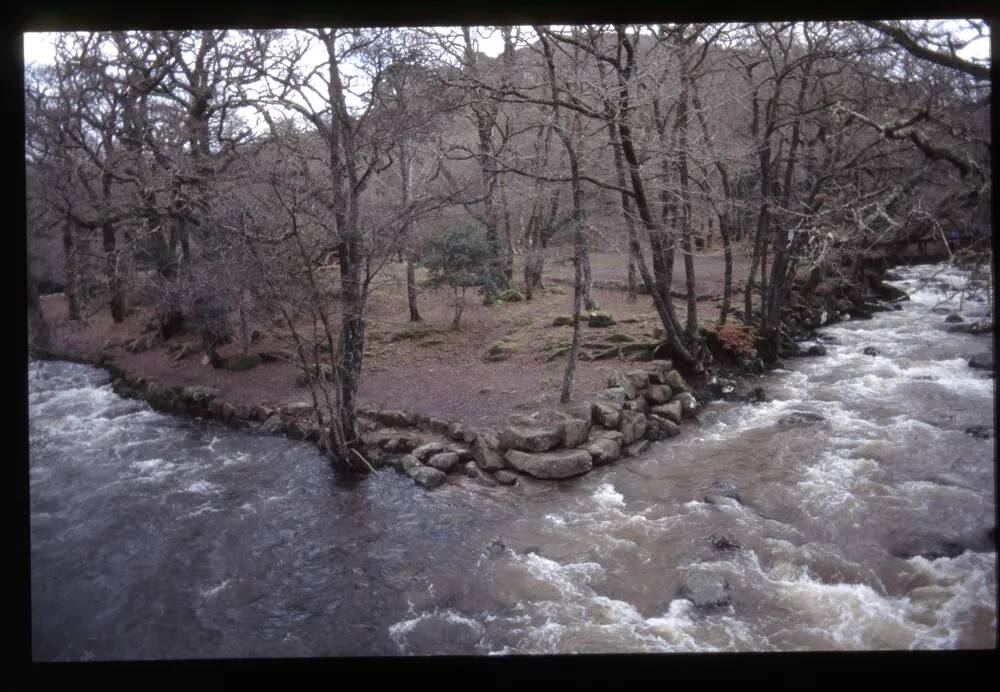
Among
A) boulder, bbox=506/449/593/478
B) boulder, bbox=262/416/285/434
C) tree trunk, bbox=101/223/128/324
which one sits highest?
tree trunk, bbox=101/223/128/324

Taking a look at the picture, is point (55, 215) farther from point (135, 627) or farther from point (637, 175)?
point (637, 175)

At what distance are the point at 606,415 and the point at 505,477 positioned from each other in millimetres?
940

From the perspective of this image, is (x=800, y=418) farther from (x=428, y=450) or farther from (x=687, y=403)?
(x=428, y=450)

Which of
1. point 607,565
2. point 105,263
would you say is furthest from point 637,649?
point 105,263

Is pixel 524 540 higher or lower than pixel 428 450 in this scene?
lower

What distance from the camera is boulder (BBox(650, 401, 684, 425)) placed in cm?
460

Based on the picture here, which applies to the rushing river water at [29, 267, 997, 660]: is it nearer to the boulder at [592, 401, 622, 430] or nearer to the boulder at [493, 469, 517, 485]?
the boulder at [493, 469, 517, 485]

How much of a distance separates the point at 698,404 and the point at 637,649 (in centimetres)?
247

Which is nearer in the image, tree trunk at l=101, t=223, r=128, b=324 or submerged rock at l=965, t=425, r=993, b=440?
submerged rock at l=965, t=425, r=993, b=440

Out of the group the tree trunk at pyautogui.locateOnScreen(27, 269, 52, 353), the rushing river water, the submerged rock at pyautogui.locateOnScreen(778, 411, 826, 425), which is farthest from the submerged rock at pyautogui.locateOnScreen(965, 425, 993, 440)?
the tree trunk at pyautogui.locateOnScreen(27, 269, 52, 353)

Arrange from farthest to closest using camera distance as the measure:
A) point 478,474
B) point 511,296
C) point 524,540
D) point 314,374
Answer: point 511,296
point 314,374
point 478,474
point 524,540

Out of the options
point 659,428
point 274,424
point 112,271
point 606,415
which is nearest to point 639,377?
→ point 659,428

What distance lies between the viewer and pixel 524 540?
→ 335cm

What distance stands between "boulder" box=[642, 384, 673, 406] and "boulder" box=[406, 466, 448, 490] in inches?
68.8
